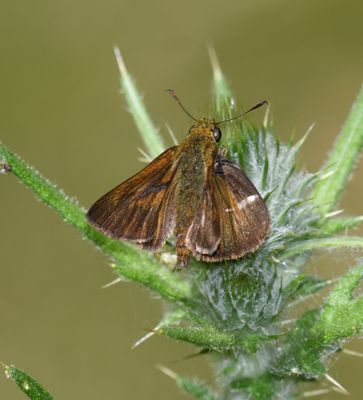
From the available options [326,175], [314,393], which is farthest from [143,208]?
[314,393]

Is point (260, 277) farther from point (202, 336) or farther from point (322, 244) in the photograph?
point (202, 336)

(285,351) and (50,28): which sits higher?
(50,28)

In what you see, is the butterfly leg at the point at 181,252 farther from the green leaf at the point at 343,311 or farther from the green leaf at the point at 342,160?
the green leaf at the point at 342,160

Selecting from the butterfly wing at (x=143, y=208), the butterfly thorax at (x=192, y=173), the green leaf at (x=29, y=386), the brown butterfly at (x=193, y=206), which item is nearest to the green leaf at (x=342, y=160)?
the brown butterfly at (x=193, y=206)

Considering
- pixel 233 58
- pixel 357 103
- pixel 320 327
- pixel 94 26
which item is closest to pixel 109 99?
pixel 94 26

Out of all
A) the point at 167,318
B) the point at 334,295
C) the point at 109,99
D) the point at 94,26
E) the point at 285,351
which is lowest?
the point at 285,351

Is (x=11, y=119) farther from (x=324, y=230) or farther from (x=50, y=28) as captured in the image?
(x=324, y=230)

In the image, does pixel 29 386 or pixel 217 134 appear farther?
pixel 217 134
